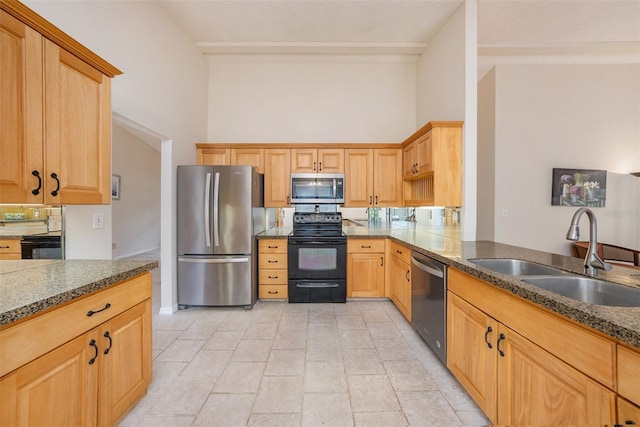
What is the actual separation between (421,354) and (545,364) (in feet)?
4.26

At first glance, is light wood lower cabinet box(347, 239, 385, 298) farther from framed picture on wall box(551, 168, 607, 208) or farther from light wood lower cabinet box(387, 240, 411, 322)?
framed picture on wall box(551, 168, 607, 208)

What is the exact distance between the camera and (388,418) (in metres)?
1.57

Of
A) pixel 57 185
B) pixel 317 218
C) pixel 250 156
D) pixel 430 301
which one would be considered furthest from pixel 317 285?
pixel 57 185

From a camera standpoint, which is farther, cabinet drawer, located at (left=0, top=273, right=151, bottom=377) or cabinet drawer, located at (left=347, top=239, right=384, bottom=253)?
cabinet drawer, located at (left=347, top=239, right=384, bottom=253)

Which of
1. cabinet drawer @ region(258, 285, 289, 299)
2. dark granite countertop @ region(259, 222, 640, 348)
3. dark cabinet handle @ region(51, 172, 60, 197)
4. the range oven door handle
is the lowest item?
cabinet drawer @ region(258, 285, 289, 299)

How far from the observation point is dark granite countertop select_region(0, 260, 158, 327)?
0.95 meters

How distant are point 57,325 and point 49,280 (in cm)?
33

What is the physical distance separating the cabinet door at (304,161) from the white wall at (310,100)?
38 cm

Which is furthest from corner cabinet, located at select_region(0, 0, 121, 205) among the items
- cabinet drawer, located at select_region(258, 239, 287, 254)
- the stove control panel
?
the stove control panel

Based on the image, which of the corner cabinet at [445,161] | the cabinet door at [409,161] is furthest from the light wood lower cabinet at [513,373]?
the cabinet door at [409,161]

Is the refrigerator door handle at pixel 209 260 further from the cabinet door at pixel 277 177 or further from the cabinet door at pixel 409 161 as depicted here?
the cabinet door at pixel 409 161

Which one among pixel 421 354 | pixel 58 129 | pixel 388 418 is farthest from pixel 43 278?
pixel 421 354

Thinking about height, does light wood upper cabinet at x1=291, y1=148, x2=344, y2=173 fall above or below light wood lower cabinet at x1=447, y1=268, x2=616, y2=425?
above

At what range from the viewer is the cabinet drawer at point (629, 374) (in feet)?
2.51
